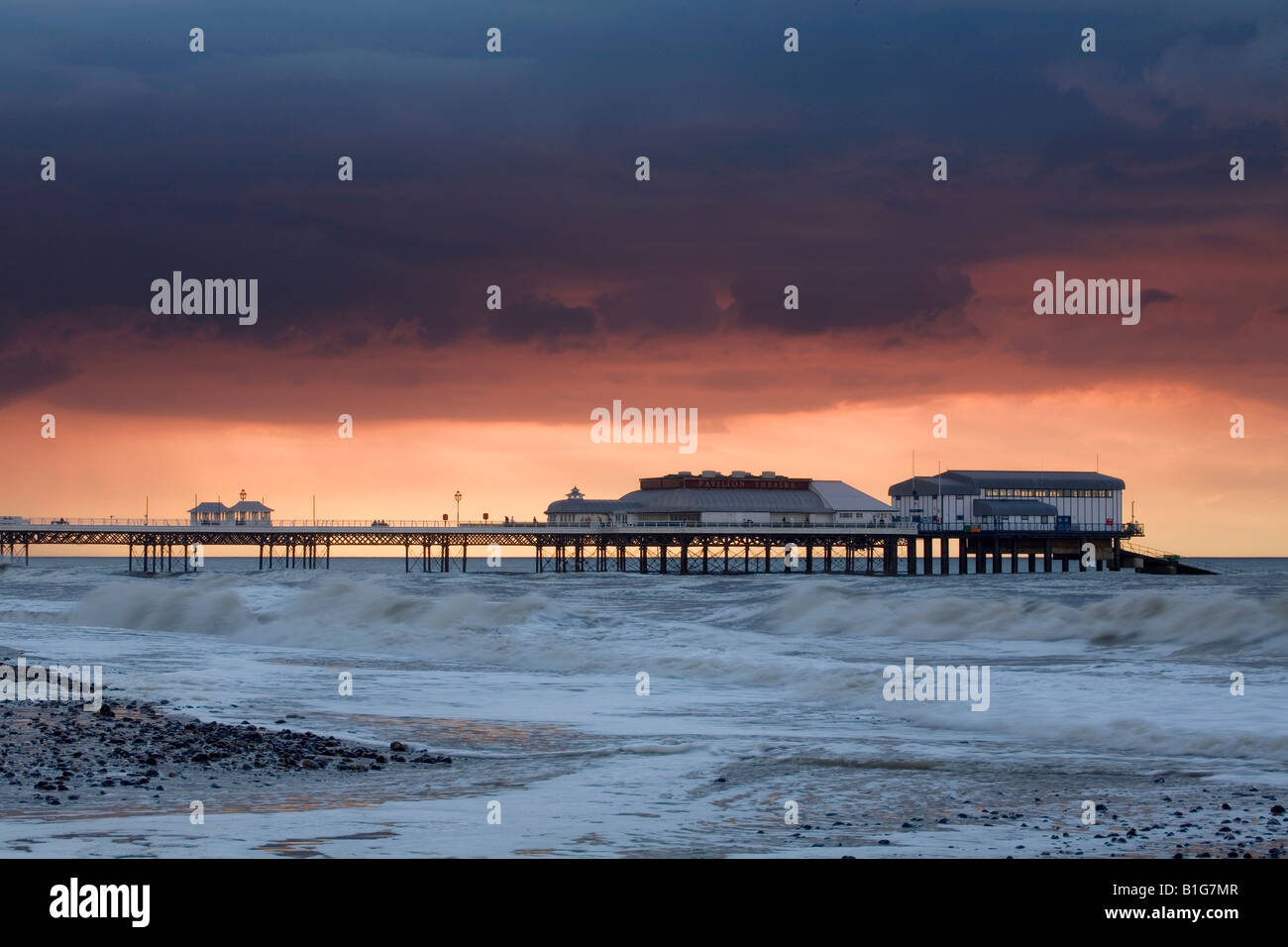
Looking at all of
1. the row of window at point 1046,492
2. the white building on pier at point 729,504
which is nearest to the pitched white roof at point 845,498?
the white building on pier at point 729,504

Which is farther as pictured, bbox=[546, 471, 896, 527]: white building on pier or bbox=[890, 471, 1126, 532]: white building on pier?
bbox=[890, 471, 1126, 532]: white building on pier

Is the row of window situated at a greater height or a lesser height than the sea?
greater

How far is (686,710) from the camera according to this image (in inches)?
995

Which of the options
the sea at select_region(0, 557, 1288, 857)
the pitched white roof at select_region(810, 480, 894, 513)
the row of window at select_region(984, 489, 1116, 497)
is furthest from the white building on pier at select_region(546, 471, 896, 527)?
the sea at select_region(0, 557, 1288, 857)

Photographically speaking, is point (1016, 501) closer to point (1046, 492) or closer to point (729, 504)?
point (1046, 492)

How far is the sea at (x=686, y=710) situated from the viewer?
524 inches

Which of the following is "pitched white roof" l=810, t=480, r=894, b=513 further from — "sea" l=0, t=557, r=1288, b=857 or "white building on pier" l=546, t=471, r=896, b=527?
"sea" l=0, t=557, r=1288, b=857

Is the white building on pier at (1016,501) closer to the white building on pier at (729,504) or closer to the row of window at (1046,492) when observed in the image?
the row of window at (1046,492)

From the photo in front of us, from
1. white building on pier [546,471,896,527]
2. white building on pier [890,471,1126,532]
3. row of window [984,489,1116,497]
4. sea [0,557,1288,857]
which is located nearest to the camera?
sea [0,557,1288,857]

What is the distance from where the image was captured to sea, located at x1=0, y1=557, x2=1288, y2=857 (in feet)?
43.7

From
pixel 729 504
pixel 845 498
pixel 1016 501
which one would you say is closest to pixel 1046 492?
pixel 1016 501

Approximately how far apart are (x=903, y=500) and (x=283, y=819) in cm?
12792
